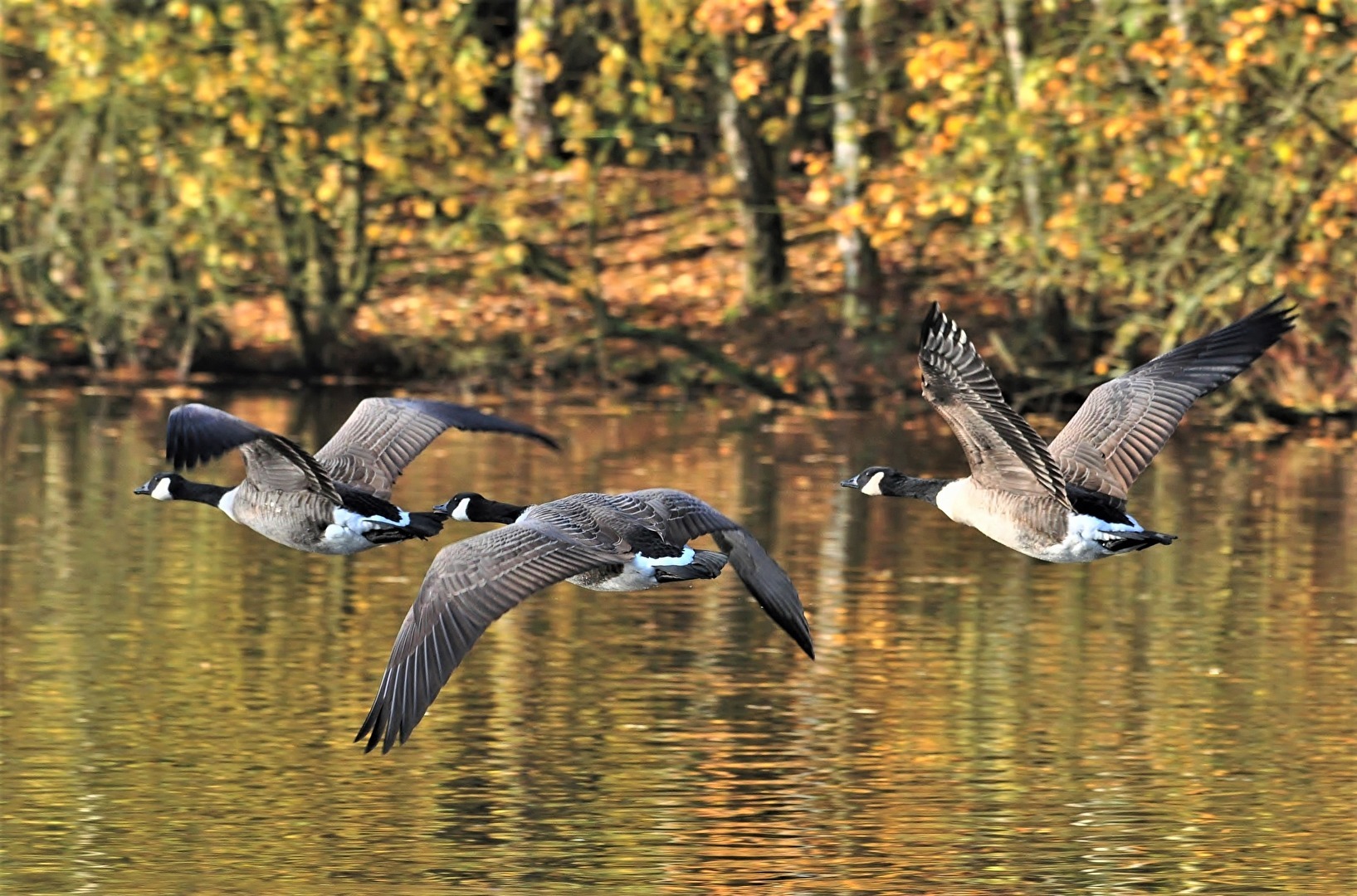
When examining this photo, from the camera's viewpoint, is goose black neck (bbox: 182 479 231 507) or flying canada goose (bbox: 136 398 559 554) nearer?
flying canada goose (bbox: 136 398 559 554)

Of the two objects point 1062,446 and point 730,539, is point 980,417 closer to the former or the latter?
point 730,539

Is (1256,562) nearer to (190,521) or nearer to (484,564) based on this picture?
(190,521)

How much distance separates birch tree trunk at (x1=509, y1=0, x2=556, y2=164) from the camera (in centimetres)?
3138

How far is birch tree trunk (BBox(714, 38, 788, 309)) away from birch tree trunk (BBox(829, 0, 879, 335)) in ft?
3.35

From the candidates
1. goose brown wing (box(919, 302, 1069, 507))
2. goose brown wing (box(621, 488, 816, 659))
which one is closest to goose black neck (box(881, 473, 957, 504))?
goose brown wing (box(919, 302, 1069, 507))

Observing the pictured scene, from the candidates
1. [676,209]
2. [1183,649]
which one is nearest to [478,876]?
[1183,649]

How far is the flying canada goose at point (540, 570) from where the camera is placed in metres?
12.6

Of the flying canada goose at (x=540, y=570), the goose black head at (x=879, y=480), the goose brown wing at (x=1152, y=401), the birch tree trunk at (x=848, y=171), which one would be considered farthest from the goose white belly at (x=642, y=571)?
the birch tree trunk at (x=848, y=171)

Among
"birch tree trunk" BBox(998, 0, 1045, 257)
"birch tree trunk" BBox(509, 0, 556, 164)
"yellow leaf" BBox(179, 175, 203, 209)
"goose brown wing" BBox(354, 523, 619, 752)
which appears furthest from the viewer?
"yellow leaf" BBox(179, 175, 203, 209)

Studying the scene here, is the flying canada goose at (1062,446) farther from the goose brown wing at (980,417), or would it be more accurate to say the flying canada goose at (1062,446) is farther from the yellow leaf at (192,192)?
the yellow leaf at (192,192)

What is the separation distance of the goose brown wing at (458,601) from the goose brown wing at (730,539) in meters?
0.64

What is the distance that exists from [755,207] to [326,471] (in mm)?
20650

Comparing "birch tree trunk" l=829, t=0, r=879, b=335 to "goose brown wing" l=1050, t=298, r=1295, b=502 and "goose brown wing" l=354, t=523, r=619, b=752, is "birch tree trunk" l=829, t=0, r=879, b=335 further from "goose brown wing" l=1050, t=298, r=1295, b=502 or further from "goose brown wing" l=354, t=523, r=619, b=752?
"goose brown wing" l=354, t=523, r=619, b=752

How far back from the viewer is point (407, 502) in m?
27.8
